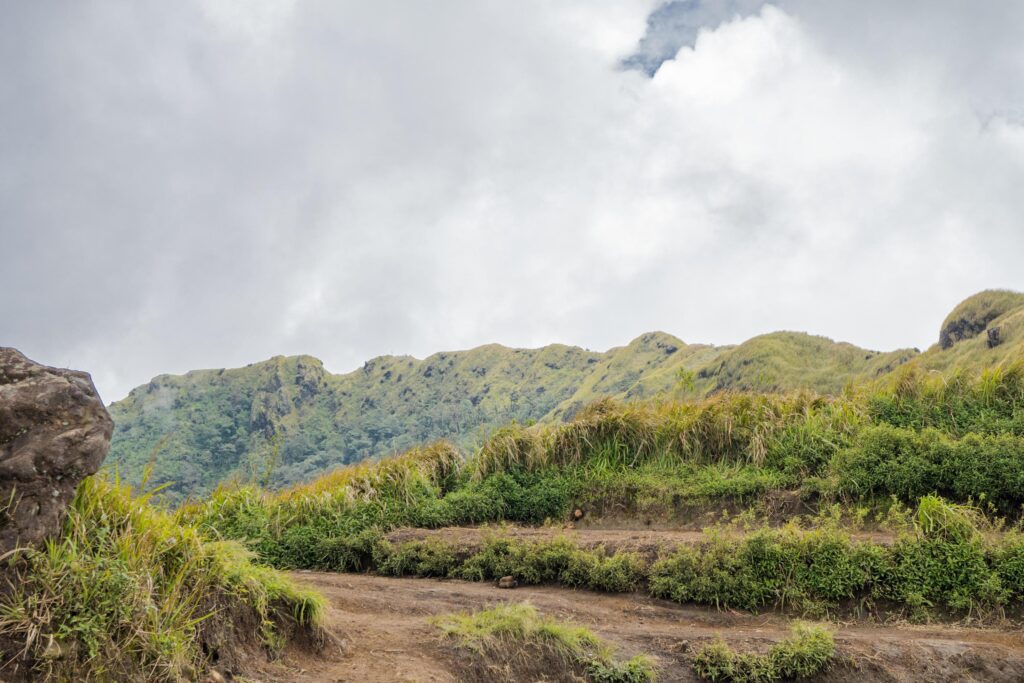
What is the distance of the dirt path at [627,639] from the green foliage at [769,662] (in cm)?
14

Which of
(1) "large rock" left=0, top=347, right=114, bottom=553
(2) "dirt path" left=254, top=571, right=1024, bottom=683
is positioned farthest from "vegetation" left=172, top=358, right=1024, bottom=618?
(1) "large rock" left=0, top=347, right=114, bottom=553

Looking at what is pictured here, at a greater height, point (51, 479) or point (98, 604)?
point (51, 479)

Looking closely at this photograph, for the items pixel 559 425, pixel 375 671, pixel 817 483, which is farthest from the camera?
pixel 559 425

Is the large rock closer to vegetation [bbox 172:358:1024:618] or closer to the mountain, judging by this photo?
vegetation [bbox 172:358:1024:618]

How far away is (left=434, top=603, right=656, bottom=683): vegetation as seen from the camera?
5281mm

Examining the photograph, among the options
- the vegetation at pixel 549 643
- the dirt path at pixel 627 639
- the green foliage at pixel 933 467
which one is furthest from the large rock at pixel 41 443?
the green foliage at pixel 933 467

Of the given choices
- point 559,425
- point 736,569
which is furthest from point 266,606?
point 559,425

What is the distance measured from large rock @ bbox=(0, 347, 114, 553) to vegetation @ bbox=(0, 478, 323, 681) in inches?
7.0

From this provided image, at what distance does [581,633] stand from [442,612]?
1.63 meters

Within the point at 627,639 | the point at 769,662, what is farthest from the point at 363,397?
the point at 769,662

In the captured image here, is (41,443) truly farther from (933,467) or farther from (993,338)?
(993,338)

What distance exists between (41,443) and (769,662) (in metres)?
5.38

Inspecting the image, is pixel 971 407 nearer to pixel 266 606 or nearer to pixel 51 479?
pixel 266 606

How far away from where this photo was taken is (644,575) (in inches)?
310
